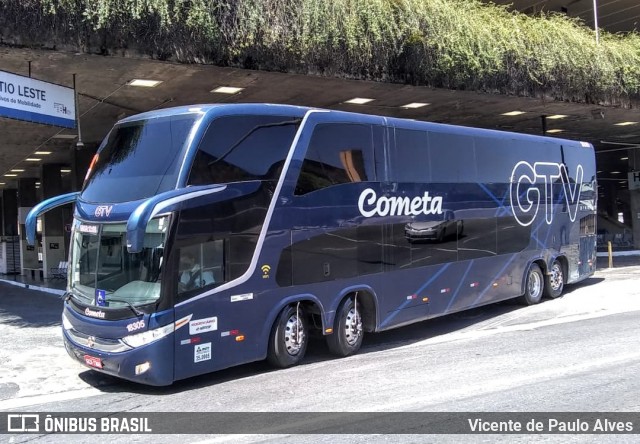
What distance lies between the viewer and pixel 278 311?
27.1ft

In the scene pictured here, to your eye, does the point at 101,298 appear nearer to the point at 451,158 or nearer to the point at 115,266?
the point at 115,266

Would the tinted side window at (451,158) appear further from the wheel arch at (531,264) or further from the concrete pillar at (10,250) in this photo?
the concrete pillar at (10,250)

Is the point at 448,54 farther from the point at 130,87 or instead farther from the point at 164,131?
the point at 164,131

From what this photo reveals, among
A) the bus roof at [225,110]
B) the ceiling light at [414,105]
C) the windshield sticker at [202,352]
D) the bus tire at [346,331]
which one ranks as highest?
the ceiling light at [414,105]

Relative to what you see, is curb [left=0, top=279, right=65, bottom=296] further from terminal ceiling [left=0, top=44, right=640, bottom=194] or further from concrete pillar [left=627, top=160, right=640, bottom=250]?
concrete pillar [left=627, top=160, right=640, bottom=250]

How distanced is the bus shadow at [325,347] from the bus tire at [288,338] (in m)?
0.22

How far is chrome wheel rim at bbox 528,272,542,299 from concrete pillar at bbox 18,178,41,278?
2515 cm

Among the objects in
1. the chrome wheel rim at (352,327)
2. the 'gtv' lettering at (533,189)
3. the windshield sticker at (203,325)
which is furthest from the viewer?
the 'gtv' lettering at (533,189)

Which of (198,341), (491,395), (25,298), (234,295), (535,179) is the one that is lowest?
(25,298)

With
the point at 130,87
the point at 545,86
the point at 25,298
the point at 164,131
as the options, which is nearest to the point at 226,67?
the point at 130,87

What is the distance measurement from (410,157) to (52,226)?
962 inches

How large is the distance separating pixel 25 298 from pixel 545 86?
58.8 feet

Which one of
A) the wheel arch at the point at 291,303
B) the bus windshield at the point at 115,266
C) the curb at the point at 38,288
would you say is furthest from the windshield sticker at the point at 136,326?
the curb at the point at 38,288

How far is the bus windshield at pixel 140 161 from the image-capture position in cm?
739
